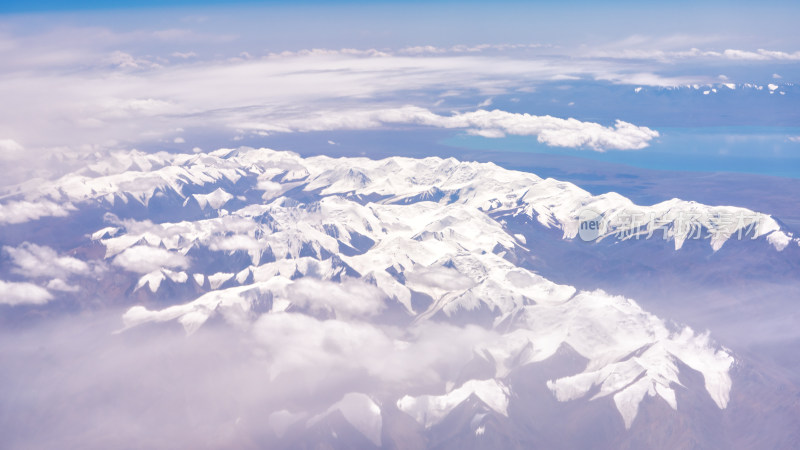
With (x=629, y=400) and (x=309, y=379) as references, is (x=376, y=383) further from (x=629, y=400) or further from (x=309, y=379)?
(x=629, y=400)

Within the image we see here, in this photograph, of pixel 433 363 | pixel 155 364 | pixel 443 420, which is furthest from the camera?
pixel 155 364

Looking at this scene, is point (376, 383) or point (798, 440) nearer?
point (798, 440)

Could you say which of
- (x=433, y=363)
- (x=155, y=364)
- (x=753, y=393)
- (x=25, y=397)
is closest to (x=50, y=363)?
(x=25, y=397)

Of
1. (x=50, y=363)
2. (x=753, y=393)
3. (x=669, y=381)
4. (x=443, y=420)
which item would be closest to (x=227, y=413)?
(x=443, y=420)

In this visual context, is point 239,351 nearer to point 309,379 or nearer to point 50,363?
point 309,379

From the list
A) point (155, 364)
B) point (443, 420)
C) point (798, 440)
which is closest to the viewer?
point (798, 440)

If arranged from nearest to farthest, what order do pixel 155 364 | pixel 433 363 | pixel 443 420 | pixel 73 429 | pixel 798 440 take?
1. pixel 798 440
2. pixel 443 420
3. pixel 73 429
4. pixel 433 363
5. pixel 155 364

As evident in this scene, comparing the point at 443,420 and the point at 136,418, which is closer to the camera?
the point at 443,420

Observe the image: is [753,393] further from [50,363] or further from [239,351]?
[50,363]
